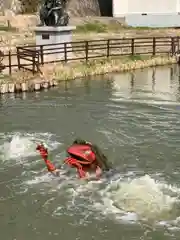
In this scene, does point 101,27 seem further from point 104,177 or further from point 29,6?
point 104,177

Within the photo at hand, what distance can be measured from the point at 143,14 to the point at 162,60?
24.7 metres

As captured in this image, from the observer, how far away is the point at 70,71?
2592 centimetres

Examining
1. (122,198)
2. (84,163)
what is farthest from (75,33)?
(122,198)

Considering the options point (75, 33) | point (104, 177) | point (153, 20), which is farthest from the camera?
point (153, 20)

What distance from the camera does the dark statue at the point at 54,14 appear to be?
28.7 metres

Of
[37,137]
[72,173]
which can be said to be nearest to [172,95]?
[37,137]

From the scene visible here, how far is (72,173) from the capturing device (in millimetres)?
12164

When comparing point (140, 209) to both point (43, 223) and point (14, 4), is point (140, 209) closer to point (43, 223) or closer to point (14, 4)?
point (43, 223)

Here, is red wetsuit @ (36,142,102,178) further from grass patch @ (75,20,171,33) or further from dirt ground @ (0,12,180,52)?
grass patch @ (75,20,171,33)

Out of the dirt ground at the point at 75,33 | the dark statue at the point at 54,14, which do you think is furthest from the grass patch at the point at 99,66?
the dirt ground at the point at 75,33

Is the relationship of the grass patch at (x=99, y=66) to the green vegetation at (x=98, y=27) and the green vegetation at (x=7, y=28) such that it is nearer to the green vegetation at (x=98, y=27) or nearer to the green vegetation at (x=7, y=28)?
the green vegetation at (x=98, y=27)

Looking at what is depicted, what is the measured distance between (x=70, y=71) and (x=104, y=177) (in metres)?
14.8

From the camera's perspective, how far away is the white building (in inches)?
2117

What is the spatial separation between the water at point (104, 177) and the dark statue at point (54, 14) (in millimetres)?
8203
